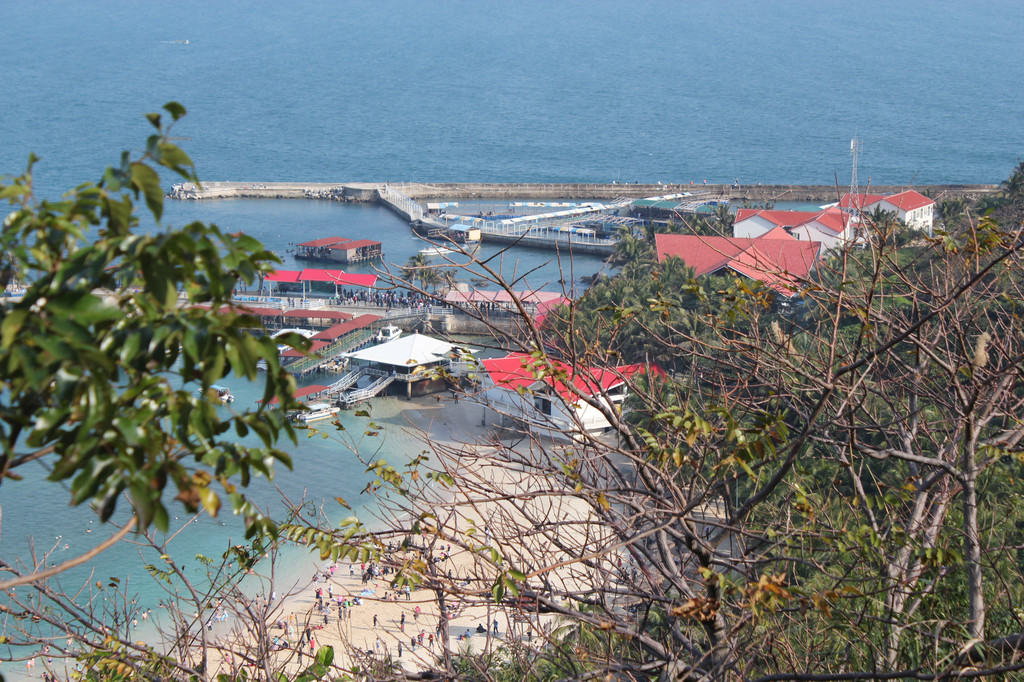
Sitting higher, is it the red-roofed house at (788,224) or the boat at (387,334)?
the red-roofed house at (788,224)

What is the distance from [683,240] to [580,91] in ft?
261

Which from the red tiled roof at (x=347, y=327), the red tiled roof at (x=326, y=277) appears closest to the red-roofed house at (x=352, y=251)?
the red tiled roof at (x=326, y=277)

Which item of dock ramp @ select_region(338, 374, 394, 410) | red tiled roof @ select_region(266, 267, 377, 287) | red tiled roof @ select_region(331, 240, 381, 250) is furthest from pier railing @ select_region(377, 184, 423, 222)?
dock ramp @ select_region(338, 374, 394, 410)

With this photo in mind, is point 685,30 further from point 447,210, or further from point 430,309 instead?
point 430,309

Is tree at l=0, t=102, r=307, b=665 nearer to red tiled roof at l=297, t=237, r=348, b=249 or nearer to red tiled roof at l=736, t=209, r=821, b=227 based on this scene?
red tiled roof at l=736, t=209, r=821, b=227

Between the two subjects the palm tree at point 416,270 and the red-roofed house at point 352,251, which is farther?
the red-roofed house at point 352,251

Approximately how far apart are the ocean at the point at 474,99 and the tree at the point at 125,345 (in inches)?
562

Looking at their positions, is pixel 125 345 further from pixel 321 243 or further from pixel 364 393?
pixel 321 243

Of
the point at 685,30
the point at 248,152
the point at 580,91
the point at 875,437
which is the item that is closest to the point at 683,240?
the point at 875,437

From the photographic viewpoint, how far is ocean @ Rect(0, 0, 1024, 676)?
49625 millimetres

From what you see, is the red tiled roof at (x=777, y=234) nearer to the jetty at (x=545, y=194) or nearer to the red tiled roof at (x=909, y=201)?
the red tiled roof at (x=909, y=201)

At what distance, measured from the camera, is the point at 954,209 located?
1265 inches

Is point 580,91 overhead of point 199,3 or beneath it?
beneath

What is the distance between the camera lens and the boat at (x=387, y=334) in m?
27.0
